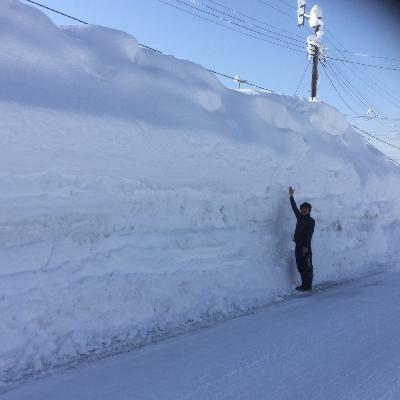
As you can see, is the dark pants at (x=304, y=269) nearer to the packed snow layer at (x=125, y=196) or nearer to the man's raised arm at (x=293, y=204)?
the packed snow layer at (x=125, y=196)

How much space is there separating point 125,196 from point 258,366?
274cm

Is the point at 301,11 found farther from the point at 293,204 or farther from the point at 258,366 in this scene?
the point at 258,366

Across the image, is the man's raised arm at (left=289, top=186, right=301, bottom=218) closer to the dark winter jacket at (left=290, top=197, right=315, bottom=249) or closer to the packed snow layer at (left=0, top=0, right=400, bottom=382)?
the dark winter jacket at (left=290, top=197, right=315, bottom=249)

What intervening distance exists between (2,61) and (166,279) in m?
3.17

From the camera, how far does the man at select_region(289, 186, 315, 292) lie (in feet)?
28.8

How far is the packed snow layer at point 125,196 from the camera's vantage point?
530cm

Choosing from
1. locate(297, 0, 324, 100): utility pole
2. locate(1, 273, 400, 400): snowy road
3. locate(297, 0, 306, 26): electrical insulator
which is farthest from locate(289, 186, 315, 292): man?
locate(297, 0, 306, 26): electrical insulator

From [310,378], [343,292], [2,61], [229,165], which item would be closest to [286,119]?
[229,165]

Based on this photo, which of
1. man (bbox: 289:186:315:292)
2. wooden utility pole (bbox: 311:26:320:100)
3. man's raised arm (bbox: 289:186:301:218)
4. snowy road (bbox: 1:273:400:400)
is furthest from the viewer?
wooden utility pole (bbox: 311:26:320:100)

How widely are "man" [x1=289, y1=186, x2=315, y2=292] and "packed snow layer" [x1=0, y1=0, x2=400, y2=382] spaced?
0.28 meters

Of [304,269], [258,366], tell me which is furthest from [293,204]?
[258,366]

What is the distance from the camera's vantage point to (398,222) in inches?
544

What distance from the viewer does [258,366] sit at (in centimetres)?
477

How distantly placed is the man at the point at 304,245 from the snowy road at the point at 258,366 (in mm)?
2012
